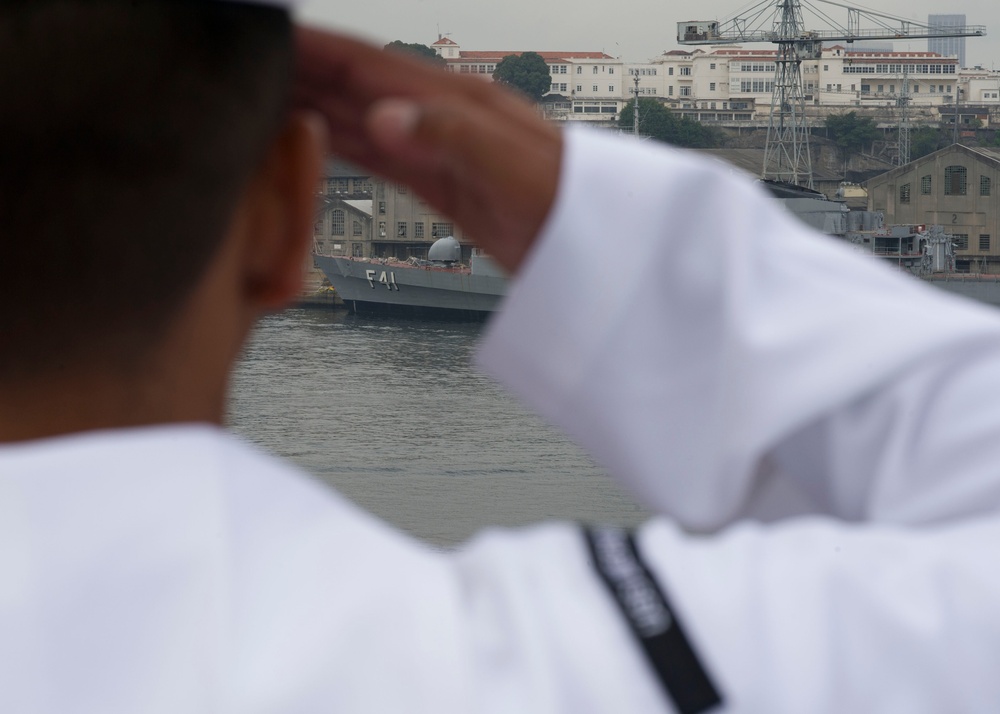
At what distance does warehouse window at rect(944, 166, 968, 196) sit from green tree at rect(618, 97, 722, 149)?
9.01 meters

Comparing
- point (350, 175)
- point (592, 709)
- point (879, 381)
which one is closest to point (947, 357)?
point (879, 381)

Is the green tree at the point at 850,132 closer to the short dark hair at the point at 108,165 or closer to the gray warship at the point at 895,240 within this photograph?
the gray warship at the point at 895,240

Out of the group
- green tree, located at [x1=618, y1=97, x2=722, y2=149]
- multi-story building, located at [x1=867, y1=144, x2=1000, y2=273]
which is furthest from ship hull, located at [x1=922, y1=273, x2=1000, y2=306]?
green tree, located at [x1=618, y1=97, x2=722, y2=149]

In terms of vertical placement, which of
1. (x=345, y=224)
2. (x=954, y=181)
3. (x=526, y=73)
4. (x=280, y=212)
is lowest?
(x=345, y=224)

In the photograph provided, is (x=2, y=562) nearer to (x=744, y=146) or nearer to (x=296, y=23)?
(x=296, y=23)

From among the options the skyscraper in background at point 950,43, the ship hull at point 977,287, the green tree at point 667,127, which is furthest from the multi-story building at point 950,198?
the skyscraper in background at point 950,43

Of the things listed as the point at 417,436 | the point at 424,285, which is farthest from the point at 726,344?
the point at 424,285

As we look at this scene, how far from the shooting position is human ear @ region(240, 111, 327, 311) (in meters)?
0.29

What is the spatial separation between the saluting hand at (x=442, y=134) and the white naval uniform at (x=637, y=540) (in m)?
0.01

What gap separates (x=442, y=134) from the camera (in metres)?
0.31

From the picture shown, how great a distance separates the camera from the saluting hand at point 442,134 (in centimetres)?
31

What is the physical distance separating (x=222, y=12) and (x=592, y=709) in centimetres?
17

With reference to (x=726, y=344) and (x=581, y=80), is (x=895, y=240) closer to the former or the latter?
(x=726, y=344)

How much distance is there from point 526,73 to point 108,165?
34.9 m
